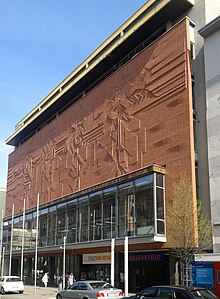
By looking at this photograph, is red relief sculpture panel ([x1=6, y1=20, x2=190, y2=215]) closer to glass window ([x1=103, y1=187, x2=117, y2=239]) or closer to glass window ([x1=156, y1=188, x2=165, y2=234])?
glass window ([x1=156, y1=188, x2=165, y2=234])

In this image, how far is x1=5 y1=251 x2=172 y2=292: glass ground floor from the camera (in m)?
30.9

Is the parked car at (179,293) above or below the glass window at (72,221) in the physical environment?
below

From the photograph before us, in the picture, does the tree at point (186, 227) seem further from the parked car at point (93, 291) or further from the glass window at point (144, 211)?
the parked car at point (93, 291)

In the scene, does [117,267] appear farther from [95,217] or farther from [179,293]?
[179,293]

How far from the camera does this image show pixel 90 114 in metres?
40.5

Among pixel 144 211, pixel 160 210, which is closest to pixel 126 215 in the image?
pixel 144 211

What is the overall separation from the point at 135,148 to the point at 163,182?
5.02m

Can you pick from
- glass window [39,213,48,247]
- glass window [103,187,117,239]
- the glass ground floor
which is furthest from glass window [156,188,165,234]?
glass window [39,213,48,247]

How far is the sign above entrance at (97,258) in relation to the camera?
34.4 metres

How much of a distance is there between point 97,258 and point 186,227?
14207 millimetres

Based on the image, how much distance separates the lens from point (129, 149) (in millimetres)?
33281

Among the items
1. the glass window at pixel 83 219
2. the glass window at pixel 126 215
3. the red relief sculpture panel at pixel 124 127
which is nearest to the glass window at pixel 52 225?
the red relief sculpture panel at pixel 124 127

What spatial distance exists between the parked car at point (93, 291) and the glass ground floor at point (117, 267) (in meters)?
8.28

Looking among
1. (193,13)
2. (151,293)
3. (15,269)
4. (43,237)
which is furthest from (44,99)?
(151,293)
